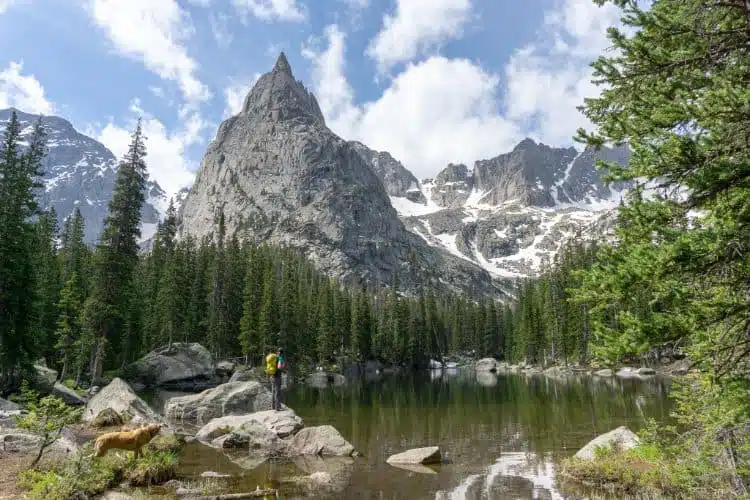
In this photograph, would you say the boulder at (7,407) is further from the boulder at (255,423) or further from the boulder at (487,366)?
the boulder at (487,366)

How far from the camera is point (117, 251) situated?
34.9 m

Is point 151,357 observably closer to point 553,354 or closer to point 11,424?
point 11,424

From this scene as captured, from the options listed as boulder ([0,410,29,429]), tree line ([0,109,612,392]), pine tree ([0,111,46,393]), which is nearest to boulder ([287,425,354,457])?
boulder ([0,410,29,429])

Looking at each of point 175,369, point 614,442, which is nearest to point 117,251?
point 175,369

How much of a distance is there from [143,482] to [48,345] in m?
37.1

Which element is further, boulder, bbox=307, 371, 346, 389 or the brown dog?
boulder, bbox=307, 371, 346, 389

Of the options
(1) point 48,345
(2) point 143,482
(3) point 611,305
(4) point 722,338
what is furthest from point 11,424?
(1) point 48,345

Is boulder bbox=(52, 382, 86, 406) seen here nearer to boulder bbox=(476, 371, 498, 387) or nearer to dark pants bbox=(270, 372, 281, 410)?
dark pants bbox=(270, 372, 281, 410)

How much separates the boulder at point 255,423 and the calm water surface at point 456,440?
1737 mm

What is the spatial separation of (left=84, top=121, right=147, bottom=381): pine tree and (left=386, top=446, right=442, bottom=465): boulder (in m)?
26.1

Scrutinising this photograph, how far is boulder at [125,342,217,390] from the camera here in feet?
143

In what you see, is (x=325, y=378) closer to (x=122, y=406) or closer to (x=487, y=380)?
(x=487, y=380)

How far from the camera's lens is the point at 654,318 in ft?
21.9

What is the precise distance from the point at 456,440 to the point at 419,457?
530 cm
